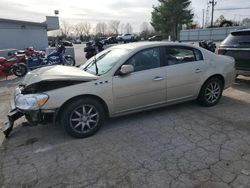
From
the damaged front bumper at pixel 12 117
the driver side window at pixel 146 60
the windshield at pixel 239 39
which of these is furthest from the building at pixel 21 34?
the driver side window at pixel 146 60

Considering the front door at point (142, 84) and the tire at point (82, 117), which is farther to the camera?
the front door at point (142, 84)

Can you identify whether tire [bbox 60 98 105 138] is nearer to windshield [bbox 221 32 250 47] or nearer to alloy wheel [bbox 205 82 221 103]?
alloy wheel [bbox 205 82 221 103]

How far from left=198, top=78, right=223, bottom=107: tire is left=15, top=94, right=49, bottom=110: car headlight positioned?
329 cm

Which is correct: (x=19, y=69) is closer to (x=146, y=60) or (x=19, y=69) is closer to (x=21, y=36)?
(x=146, y=60)

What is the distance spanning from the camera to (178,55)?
4.42 m

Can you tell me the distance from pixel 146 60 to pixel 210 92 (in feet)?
5.91

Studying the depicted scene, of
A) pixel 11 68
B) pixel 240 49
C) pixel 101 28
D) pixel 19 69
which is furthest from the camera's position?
pixel 101 28

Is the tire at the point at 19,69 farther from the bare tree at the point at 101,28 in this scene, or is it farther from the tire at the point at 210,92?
the bare tree at the point at 101,28

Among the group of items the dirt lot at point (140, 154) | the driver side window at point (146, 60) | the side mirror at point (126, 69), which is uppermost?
the driver side window at point (146, 60)

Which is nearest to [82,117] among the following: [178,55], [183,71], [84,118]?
[84,118]

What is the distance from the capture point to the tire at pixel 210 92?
4766 mm

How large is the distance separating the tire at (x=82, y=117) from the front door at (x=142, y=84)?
0.37m

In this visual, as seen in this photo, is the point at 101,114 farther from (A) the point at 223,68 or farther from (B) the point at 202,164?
(A) the point at 223,68

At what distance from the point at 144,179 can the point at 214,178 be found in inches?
33.3
